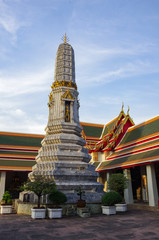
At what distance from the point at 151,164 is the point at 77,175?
6.27 meters

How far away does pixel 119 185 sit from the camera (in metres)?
14.7

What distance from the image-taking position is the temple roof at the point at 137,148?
1650cm

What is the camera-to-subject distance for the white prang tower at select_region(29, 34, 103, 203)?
1373 centimetres

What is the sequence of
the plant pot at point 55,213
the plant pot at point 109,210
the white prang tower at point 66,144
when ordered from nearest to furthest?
1. the plant pot at point 55,213
2. the plant pot at point 109,210
3. the white prang tower at point 66,144

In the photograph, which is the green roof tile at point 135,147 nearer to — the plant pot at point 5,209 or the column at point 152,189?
the column at point 152,189

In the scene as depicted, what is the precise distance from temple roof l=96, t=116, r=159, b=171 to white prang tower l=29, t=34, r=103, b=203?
4.20 metres

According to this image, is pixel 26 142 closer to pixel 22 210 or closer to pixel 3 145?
pixel 3 145

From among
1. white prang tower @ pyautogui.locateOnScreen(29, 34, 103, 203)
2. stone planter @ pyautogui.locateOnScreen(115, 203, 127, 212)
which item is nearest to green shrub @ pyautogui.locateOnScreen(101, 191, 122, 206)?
stone planter @ pyautogui.locateOnScreen(115, 203, 127, 212)

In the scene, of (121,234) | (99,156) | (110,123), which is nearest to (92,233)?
(121,234)

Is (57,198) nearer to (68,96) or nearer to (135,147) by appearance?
(68,96)

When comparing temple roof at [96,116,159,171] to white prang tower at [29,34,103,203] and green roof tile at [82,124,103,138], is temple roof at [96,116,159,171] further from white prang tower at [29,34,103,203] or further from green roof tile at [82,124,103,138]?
green roof tile at [82,124,103,138]

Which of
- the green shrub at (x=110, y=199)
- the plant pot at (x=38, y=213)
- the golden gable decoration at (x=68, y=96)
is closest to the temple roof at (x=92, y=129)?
the golden gable decoration at (x=68, y=96)

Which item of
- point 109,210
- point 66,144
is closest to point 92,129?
point 66,144

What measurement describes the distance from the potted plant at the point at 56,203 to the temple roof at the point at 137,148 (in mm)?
7584
